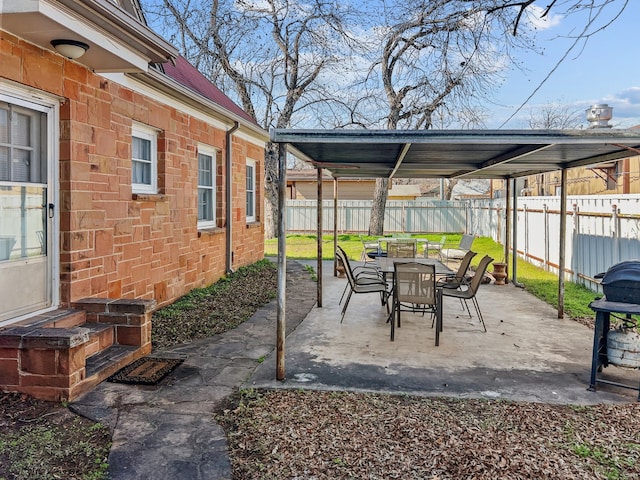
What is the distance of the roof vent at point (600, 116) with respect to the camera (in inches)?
167

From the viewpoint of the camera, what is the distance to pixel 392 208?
23.3m

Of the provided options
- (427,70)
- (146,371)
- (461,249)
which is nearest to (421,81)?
(427,70)

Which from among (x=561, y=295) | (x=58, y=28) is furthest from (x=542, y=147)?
(x=58, y=28)

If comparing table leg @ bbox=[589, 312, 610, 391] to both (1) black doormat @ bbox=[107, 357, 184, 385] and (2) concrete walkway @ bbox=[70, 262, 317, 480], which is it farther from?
(1) black doormat @ bbox=[107, 357, 184, 385]

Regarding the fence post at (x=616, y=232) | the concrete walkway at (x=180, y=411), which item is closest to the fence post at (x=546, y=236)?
the fence post at (x=616, y=232)

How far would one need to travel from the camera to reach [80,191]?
4.79 metres

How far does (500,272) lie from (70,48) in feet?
26.6

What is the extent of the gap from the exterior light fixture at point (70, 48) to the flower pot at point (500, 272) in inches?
310

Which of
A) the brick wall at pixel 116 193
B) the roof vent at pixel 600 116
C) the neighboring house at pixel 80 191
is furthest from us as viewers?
the brick wall at pixel 116 193

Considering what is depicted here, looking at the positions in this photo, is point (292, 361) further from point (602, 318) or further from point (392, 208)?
point (392, 208)

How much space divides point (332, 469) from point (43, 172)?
3.76m

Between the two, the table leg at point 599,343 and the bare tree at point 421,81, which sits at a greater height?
the bare tree at point 421,81

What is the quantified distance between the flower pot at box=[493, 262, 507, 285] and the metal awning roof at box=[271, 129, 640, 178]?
73.9 inches

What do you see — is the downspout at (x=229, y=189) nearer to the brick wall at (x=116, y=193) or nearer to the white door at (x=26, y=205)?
the brick wall at (x=116, y=193)
